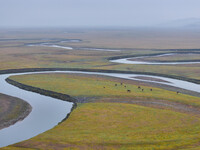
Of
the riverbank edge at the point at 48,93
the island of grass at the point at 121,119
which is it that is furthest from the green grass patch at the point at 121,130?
the riverbank edge at the point at 48,93

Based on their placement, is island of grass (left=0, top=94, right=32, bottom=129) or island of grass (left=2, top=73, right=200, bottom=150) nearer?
island of grass (left=2, top=73, right=200, bottom=150)

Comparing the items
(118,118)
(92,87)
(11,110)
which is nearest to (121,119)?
(118,118)

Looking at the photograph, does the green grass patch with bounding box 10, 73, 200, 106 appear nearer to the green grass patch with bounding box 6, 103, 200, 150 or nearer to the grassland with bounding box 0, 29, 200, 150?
the grassland with bounding box 0, 29, 200, 150

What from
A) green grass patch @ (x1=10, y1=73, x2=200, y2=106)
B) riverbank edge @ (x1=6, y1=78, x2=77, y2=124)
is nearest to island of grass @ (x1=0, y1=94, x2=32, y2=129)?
riverbank edge @ (x1=6, y1=78, x2=77, y2=124)

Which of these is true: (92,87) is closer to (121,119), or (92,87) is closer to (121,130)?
(121,119)

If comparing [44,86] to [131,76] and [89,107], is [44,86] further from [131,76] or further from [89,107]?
[131,76]

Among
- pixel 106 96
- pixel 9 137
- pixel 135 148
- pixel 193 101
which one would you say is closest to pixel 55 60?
pixel 106 96
